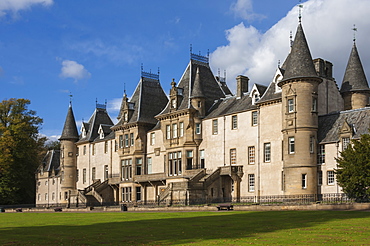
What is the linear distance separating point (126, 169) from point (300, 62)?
3086cm

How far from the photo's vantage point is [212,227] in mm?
23453

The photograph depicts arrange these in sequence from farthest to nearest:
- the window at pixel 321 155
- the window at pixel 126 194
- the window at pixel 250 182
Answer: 1. the window at pixel 126 194
2. the window at pixel 250 182
3. the window at pixel 321 155

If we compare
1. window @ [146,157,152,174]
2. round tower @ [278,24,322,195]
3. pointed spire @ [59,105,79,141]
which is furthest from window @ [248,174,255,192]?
pointed spire @ [59,105,79,141]

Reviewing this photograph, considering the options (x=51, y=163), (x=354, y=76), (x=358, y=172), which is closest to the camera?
(x=358, y=172)

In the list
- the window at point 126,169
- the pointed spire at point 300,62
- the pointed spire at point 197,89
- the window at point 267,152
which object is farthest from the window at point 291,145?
the window at point 126,169

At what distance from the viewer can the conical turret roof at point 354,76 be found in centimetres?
5259

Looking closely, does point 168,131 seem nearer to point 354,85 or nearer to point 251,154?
point 251,154

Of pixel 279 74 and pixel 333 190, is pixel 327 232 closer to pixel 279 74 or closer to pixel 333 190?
pixel 333 190

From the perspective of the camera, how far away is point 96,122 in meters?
80.4

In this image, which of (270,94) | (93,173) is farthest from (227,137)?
(93,173)

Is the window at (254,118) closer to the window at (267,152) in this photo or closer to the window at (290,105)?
the window at (267,152)

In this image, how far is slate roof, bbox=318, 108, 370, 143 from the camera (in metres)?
43.1

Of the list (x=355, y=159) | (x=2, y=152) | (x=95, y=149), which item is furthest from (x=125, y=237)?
(x=2, y=152)

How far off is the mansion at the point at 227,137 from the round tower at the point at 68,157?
595 mm
